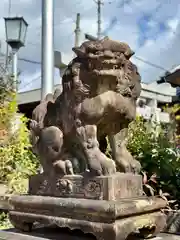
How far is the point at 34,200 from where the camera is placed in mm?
2119

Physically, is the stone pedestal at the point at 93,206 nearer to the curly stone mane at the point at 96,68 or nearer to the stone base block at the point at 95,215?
the stone base block at the point at 95,215

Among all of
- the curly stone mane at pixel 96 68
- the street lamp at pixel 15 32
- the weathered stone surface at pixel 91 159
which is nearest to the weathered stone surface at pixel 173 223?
the weathered stone surface at pixel 91 159

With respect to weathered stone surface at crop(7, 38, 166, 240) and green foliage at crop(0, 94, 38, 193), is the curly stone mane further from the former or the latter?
green foliage at crop(0, 94, 38, 193)

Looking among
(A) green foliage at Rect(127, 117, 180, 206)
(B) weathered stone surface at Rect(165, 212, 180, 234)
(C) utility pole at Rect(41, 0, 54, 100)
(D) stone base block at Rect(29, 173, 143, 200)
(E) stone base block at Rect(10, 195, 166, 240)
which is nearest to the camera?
(E) stone base block at Rect(10, 195, 166, 240)

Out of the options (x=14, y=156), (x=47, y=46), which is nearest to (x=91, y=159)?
(x=47, y=46)

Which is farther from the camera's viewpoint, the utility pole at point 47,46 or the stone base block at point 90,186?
the utility pole at point 47,46

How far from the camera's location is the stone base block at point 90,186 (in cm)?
190

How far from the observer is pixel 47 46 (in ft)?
13.7

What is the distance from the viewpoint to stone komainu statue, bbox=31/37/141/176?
2.03 m

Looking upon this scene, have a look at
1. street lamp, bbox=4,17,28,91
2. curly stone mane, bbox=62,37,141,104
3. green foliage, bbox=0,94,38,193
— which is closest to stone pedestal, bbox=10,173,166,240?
curly stone mane, bbox=62,37,141,104

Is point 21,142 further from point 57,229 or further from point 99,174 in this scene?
point 99,174

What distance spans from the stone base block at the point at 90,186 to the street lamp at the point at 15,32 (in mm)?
3592

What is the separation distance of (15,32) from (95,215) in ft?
14.4

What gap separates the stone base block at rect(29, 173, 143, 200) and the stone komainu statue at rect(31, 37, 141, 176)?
51 millimetres
